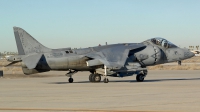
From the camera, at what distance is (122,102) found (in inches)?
643

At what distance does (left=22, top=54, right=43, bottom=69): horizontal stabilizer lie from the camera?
28.0 metres

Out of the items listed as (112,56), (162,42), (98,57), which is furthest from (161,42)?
(98,57)

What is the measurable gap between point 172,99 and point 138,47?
14.4 m

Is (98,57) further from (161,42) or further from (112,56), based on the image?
(161,42)

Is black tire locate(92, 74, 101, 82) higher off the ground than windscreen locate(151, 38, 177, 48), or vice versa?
windscreen locate(151, 38, 177, 48)

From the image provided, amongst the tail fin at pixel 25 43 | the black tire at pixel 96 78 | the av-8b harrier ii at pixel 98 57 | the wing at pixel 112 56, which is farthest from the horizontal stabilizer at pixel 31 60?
the black tire at pixel 96 78

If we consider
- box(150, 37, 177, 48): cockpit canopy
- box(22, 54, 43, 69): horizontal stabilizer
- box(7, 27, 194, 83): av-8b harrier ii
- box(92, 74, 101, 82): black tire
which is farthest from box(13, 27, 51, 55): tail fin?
box(150, 37, 177, 48): cockpit canopy

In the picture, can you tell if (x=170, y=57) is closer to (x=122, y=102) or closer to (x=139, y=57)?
(x=139, y=57)

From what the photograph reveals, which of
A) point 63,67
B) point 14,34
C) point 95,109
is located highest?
point 14,34

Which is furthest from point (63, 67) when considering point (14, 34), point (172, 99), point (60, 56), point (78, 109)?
point (78, 109)

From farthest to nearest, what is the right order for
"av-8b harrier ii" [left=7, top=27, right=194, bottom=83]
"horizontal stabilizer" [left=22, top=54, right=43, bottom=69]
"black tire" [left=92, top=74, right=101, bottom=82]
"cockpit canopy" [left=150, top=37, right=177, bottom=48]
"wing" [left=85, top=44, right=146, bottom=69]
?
Answer: 1. "cockpit canopy" [left=150, top=37, right=177, bottom=48]
2. "black tire" [left=92, top=74, right=101, bottom=82]
3. "wing" [left=85, top=44, right=146, bottom=69]
4. "av-8b harrier ii" [left=7, top=27, right=194, bottom=83]
5. "horizontal stabilizer" [left=22, top=54, right=43, bottom=69]

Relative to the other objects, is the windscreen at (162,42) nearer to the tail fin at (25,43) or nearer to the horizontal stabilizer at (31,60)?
the tail fin at (25,43)

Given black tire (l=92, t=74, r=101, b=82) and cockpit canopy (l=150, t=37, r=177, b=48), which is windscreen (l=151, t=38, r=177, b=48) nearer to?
cockpit canopy (l=150, t=37, r=177, b=48)

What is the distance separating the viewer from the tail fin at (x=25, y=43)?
29.2m
